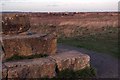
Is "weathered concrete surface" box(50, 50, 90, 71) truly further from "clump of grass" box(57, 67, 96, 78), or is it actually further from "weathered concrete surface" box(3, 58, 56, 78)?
"weathered concrete surface" box(3, 58, 56, 78)

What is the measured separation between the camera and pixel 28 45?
28.9 feet

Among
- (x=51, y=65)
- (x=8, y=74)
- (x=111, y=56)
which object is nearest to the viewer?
(x=8, y=74)

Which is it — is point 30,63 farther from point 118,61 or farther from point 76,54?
point 118,61

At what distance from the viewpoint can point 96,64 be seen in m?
10.5

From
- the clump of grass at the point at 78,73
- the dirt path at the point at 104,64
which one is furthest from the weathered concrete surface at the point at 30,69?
the dirt path at the point at 104,64

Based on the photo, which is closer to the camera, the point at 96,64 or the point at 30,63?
the point at 30,63

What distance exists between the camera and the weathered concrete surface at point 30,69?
7906 millimetres

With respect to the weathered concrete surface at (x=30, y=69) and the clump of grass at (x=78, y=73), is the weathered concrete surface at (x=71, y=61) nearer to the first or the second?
the clump of grass at (x=78, y=73)

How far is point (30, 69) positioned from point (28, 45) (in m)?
0.93

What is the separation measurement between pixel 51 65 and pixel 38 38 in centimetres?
95

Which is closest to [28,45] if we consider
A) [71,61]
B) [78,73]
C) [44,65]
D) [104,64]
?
[44,65]

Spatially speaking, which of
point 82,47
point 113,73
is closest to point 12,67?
point 113,73

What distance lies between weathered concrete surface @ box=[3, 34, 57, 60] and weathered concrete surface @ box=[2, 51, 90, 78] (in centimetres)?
33

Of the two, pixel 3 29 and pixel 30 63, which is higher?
pixel 3 29
